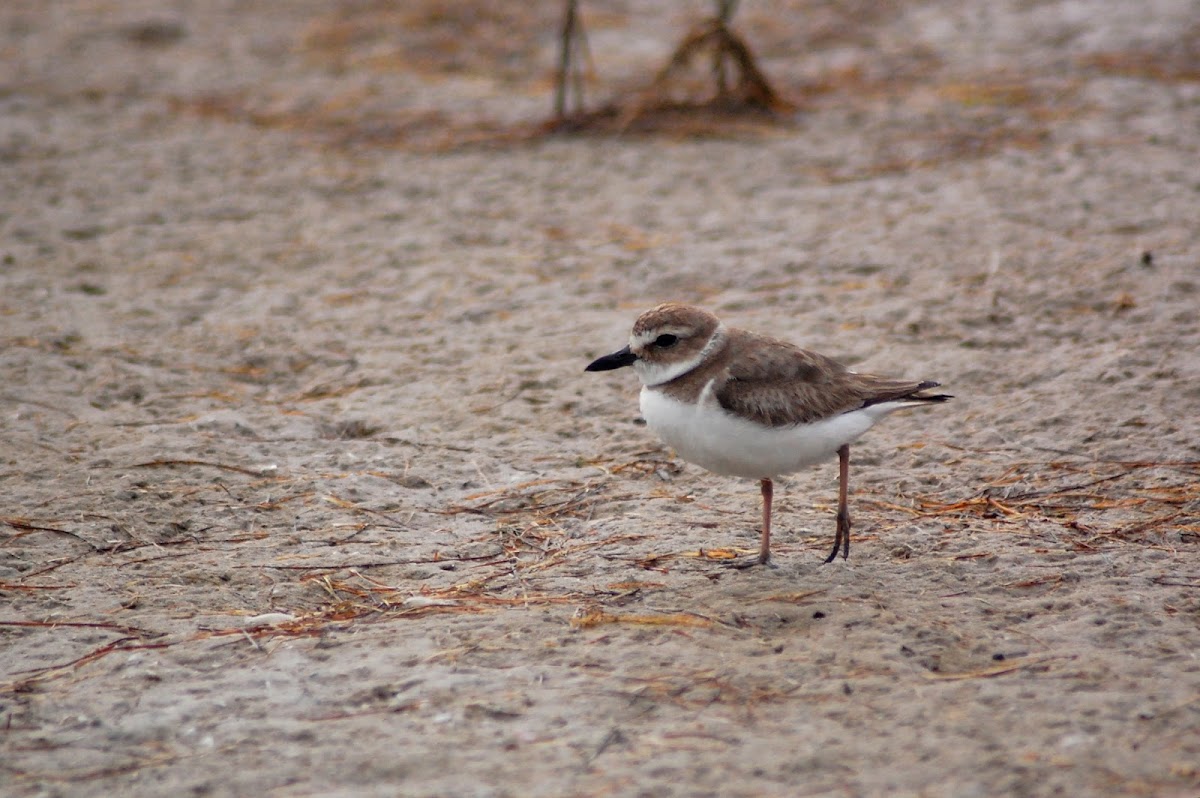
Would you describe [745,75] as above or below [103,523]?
above

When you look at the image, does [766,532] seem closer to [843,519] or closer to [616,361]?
[843,519]

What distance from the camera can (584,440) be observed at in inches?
239

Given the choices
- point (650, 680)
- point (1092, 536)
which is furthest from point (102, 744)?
point (1092, 536)

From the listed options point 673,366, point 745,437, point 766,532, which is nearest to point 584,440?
point 673,366

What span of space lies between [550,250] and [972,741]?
5241 millimetres

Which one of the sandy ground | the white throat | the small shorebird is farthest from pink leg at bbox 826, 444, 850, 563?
the white throat

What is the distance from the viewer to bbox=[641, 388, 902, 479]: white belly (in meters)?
4.62

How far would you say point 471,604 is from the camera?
4.59 metres

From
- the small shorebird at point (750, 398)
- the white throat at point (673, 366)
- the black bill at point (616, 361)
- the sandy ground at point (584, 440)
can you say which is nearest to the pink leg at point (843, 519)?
the small shorebird at point (750, 398)

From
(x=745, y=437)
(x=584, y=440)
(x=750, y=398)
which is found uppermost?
(x=750, y=398)

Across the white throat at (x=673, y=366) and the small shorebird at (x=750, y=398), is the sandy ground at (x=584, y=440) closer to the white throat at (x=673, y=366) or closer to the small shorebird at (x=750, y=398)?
the small shorebird at (x=750, y=398)

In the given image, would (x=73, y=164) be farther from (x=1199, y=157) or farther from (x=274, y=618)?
(x=1199, y=157)

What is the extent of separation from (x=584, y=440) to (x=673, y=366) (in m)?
1.19

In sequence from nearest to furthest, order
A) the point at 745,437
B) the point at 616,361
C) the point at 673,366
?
the point at 745,437 → the point at 673,366 → the point at 616,361
